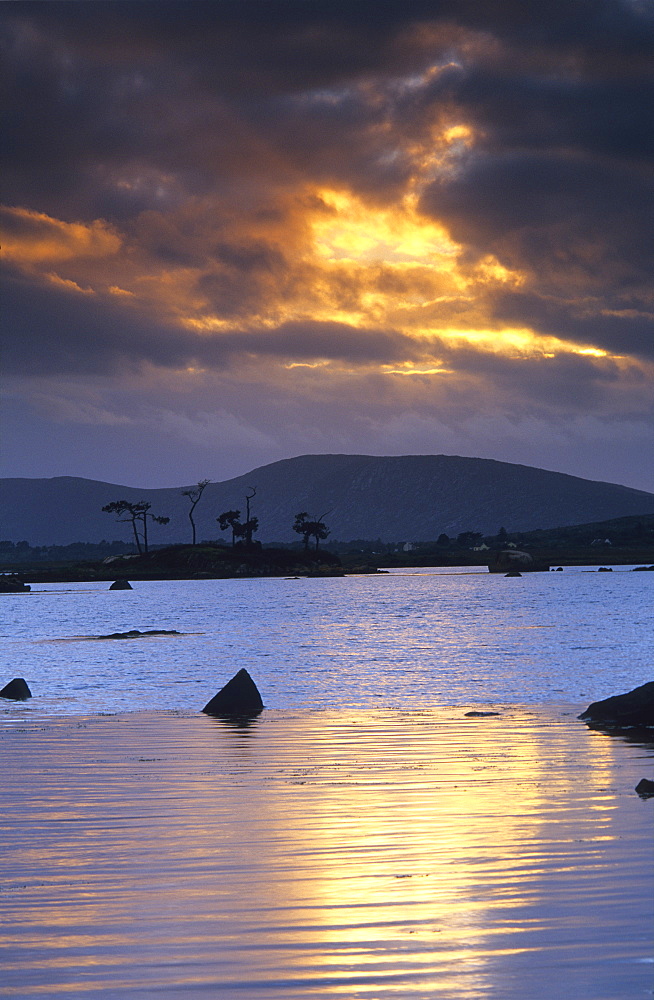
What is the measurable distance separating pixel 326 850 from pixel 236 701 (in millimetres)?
17251

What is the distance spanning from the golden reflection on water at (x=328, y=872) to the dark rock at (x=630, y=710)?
2912 millimetres

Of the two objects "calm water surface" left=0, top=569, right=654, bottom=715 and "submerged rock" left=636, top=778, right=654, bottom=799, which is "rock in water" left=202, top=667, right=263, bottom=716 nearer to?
"calm water surface" left=0, top=569, right=654, bottom=715

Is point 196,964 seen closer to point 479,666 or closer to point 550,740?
point 550,740

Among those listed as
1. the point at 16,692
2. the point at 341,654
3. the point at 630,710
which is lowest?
the point at 341,654

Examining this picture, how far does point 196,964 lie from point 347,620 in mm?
80993

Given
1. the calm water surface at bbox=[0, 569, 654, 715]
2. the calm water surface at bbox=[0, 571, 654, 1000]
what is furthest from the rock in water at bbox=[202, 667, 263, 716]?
the calm water surface at bbox=[0, 569, 654, 715]

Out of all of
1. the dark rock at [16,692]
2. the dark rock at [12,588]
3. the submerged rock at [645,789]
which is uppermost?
the dark rock at [12,588]

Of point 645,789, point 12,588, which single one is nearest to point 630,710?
point 645,789

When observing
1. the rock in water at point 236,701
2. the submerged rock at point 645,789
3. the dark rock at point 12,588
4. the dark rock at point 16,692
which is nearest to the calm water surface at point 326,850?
the submerged rock at point 645,789

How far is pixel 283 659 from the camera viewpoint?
174 feet

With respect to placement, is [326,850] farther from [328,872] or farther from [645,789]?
[645,789]

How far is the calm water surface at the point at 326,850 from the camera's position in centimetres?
907

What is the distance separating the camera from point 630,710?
25766 millimetres

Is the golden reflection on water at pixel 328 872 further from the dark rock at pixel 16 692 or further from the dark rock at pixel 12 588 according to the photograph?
the dark rock at pixel 12 588
